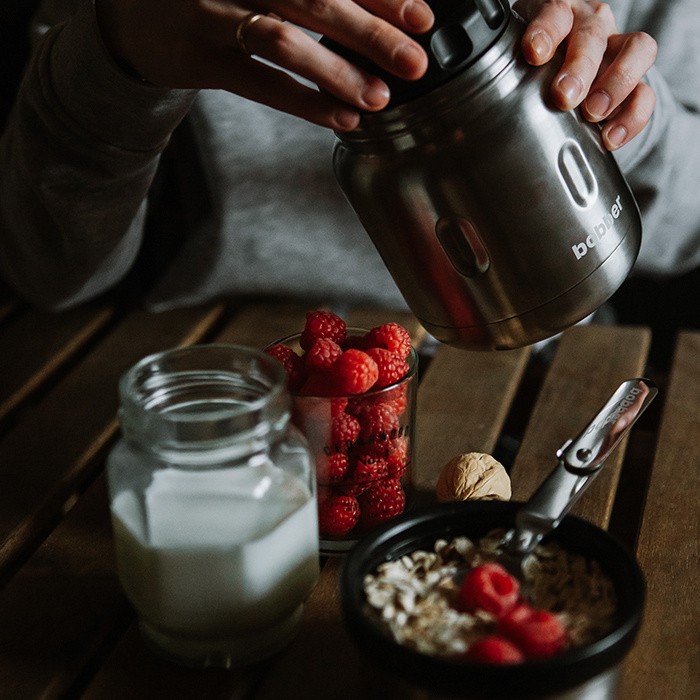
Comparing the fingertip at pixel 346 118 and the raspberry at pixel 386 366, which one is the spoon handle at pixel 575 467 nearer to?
the raspberry at pixel 386 366

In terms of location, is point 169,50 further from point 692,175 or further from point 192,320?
point 692,175

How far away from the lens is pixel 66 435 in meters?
0.71

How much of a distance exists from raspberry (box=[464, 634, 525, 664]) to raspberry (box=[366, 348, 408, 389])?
0.18m

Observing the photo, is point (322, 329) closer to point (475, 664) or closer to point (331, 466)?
point (331, 466)

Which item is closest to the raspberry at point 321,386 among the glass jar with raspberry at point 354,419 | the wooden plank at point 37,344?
the glass jar with raspberry at point 354,419

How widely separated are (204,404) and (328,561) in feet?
0.46

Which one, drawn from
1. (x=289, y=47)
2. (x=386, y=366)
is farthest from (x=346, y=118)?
(x=386, y=366)

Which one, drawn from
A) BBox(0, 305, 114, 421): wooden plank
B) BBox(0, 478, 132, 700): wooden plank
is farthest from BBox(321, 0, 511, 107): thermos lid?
BBox(0, 305, 114, 421): wooden plank

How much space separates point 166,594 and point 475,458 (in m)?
0.24

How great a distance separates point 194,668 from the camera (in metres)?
0.45

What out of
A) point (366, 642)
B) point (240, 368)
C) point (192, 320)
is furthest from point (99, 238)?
point (366, 642)

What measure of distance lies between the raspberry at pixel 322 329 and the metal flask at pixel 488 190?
0.06 metres

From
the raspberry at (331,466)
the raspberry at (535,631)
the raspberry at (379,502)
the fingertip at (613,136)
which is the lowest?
the raspberry at (379,502)

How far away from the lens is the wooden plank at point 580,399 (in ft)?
1.97
